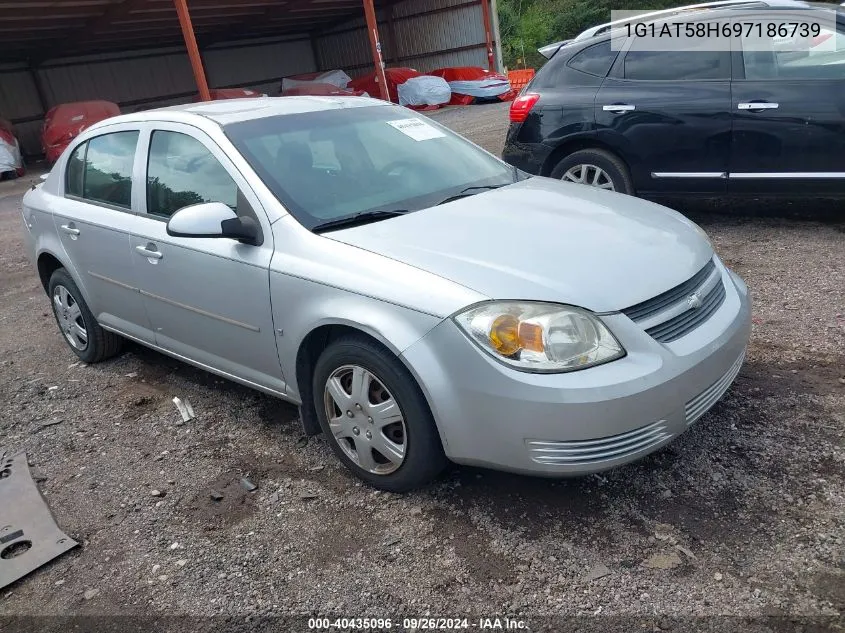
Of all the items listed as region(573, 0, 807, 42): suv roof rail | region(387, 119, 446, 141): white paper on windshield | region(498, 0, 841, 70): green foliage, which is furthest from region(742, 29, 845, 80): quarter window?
region(498, 0, 841, 70): green foliage

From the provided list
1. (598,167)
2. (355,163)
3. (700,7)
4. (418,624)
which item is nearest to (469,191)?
(355,163)

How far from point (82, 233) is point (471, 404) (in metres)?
2.98

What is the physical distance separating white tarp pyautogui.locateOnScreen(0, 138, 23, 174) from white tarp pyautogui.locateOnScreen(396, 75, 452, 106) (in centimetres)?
1095

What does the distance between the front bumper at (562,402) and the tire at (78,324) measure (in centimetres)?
297

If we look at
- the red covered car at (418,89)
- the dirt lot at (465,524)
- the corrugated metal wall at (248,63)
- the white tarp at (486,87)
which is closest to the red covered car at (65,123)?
the corrugated metal wall at (248,63)

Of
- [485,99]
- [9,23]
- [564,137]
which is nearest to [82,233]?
[564,137]

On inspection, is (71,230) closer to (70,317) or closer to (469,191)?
(70,317)

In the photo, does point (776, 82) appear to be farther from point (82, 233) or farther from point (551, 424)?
point (82, 233)

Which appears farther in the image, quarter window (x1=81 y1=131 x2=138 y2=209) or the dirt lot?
quarter window (x1=81 y1=131 x2=138 y2=209)

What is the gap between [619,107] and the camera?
230 inches

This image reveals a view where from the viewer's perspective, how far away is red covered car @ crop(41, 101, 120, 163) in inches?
699

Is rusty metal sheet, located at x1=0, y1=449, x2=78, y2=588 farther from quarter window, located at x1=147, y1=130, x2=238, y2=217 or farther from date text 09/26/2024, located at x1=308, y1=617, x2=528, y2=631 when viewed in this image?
quarter window, located at x1=147, y1=130, x2=238, y2=217

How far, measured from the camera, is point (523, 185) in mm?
3689

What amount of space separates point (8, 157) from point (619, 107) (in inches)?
637
